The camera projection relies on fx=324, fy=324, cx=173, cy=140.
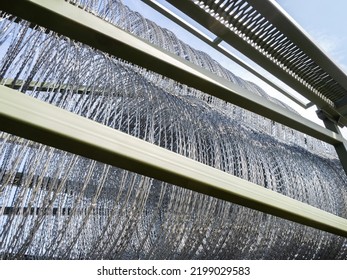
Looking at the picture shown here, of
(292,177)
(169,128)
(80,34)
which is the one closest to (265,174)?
(292,177)

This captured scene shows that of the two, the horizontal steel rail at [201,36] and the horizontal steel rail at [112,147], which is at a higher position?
the horizontal steel rail at [201,36]

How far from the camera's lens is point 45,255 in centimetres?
68

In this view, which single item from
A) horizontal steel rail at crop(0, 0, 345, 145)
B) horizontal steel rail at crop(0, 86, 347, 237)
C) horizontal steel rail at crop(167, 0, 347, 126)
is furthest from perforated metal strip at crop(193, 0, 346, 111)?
horizontal steel rail at crop(0, 86, 347, 237)

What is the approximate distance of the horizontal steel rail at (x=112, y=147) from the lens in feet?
1.24

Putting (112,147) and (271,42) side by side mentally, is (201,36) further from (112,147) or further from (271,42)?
(112,147)

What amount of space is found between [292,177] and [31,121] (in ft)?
2.77

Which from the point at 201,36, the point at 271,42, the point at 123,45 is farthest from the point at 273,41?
the point at 123,45

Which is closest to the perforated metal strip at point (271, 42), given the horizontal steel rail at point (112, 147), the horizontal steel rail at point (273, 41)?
the horizontal steel rail at point (273, 41)

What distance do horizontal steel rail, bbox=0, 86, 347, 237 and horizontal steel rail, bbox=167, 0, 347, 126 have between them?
0.44m

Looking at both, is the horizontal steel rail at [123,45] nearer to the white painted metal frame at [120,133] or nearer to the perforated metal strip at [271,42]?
the white painted metal frame at [120,133]

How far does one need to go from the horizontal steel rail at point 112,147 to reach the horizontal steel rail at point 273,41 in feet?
1.46

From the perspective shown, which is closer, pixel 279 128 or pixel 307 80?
pixel 307 80

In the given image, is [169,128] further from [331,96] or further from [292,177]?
[331,96]

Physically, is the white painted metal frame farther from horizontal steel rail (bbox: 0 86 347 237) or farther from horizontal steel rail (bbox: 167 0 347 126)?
horizontal steel rail (bbox: 167 0 347 126)
